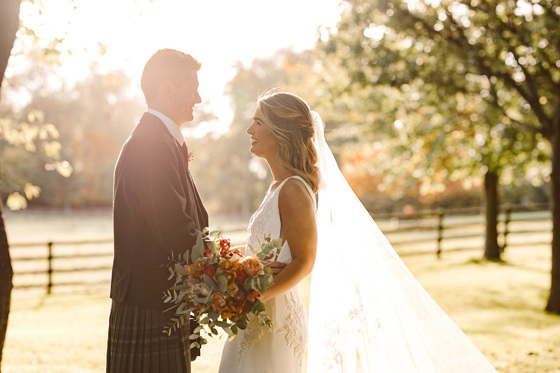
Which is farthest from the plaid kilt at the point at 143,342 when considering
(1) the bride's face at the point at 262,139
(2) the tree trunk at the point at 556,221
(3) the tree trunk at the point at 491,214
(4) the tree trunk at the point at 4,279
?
(3) the tree trunk at the point at 491,214

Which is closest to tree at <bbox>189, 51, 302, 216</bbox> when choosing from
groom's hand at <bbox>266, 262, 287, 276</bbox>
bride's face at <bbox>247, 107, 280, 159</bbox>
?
bride's face at <bbox>247, 107, 280, 159</bbox>

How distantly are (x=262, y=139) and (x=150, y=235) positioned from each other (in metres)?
0.84

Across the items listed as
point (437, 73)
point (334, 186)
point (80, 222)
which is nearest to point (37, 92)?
point (80, 222)

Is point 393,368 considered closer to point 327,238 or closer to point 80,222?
point 327,238

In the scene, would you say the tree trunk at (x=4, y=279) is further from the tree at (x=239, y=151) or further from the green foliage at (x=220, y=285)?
the tree at (x=239, y=151)

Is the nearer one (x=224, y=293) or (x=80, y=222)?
(x=224, y=293)

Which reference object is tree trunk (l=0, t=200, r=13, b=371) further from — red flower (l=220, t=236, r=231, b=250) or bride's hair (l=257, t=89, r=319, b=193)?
bride's hair (l=257, t=89, r=319, b=193)

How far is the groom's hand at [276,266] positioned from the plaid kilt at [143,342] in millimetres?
618

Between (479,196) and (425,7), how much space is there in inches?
1266

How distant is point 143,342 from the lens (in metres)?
3.12

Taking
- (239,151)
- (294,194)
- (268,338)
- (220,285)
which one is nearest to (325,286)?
(268,338)

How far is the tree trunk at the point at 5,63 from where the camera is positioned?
171 inches

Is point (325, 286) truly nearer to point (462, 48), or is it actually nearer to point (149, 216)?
point (149, 216)

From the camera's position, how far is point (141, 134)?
3125 millimetres
